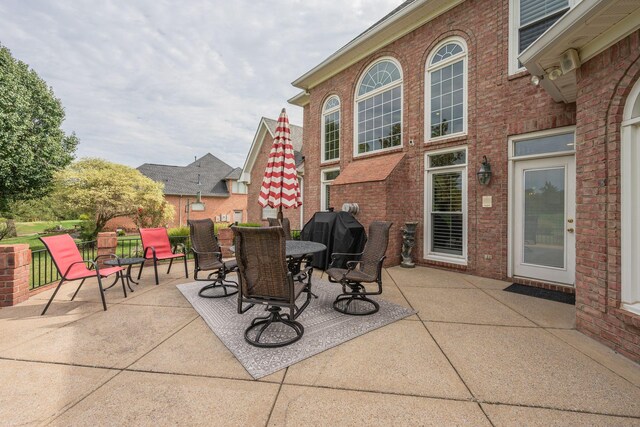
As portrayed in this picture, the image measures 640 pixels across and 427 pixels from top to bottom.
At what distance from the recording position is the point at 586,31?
2.77m

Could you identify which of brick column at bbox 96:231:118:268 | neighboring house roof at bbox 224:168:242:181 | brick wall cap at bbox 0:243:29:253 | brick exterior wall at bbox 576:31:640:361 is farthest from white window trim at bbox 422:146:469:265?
neighboring house roof at bbox 224:168:242:181

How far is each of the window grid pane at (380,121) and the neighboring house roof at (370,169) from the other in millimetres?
482

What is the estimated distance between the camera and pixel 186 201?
22.9m

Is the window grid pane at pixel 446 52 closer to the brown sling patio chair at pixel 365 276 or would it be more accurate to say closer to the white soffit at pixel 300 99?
the brown sling patio chair at pixel 365 276

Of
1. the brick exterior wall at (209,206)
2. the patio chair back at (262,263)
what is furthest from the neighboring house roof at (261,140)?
the patio chair back at (262,263)

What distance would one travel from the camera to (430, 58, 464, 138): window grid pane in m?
6.18

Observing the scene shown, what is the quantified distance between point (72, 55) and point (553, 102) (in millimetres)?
10105

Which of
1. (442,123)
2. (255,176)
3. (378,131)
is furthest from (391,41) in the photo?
(255,176)

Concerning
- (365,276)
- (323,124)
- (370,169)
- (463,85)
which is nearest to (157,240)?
(365,276)

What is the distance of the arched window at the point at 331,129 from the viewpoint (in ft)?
30.3

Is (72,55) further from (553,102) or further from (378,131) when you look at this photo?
(553,102)

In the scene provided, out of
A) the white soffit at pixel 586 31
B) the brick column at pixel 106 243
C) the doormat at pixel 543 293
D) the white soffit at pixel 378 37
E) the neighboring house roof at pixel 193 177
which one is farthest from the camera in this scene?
the neighboring house roof at pixel 193 177

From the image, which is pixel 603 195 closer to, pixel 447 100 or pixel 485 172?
pixel 485 172

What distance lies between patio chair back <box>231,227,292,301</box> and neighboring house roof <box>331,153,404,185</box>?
4434 mm
